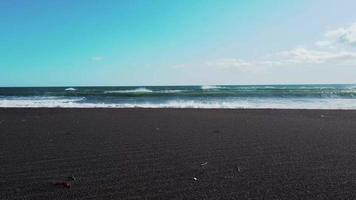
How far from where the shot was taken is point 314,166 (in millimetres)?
4438

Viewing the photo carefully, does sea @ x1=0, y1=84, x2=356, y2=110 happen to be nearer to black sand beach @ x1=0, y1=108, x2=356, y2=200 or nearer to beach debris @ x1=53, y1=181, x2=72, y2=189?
black sand beach @ x1=0, y1=108, x2=356, y2=200

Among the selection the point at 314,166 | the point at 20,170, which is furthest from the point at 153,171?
the point at 314,166

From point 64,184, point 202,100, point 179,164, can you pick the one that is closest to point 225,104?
point 202,100

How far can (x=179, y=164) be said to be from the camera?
456 cm

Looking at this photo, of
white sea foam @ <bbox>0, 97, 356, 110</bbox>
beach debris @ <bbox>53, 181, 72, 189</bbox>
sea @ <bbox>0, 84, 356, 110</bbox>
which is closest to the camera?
beach debris @ <bbox>53, 181, 72, 189</bbox>

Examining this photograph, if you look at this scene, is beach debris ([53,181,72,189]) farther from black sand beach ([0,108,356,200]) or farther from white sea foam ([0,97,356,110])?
white sea foam ([0,97,356,110])

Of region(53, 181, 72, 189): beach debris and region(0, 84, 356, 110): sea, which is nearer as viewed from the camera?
region(53, 181, 72, 189): beach debris

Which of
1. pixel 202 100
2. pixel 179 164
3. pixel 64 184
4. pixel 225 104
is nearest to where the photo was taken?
pixel 64 184

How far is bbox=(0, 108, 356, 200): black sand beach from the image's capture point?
349 cm

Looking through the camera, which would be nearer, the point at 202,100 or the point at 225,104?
the point at 225,104

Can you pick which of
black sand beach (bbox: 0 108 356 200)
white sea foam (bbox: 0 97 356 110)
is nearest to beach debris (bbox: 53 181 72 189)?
black sand beach (bbox: 0 108 356 200)

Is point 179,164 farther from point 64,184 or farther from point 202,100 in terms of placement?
point 202,100

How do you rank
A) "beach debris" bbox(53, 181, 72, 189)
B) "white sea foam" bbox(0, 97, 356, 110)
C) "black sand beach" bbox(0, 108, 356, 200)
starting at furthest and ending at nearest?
"white sea foam" bbox(0, 97, 356, 110), "beach debris" bbox(53, 181, 72, 189), "black sand beach" bbox(0, 108, 356, 200)

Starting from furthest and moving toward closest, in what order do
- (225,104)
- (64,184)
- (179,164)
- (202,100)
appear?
1. (202,100)
2. (225,104)
3. (179,164)
4. (64,184)
